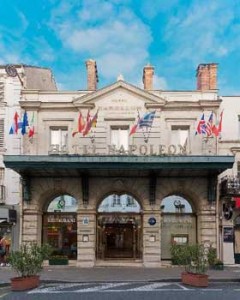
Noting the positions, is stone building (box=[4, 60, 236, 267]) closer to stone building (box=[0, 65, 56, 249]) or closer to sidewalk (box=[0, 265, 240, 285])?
stone building (box=[0, 65, 56, 249])

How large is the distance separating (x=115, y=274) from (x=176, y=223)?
6.52 meters

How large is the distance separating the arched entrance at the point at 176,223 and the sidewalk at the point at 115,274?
6.72 feet

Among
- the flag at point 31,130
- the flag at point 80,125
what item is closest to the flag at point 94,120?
the flag at point 80,125

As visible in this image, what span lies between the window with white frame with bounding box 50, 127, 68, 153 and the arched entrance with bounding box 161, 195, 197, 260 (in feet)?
20.2

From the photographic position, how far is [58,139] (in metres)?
28.0

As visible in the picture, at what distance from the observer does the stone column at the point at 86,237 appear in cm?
2655

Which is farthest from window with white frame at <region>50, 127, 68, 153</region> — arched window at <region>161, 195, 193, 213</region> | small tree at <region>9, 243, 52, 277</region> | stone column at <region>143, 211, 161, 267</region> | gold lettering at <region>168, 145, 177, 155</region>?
small tree at <region>9, 243, 52, 277</region>

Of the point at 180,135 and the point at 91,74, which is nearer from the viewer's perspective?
the point at 180,135

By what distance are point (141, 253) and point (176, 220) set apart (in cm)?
257

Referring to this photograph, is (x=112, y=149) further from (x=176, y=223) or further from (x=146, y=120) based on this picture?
(x=176, y=223)

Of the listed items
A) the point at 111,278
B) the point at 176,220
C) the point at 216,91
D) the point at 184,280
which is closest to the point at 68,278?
the point at 111,278

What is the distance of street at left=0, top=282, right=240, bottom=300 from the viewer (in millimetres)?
15266

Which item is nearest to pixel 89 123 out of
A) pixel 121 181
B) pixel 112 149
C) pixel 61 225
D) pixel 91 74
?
pixel 112 149

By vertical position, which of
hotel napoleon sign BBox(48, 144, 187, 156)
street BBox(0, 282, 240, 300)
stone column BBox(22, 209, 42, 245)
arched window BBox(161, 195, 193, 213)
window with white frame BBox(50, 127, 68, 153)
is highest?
window with white frame BBox(50, 127, 68, 153)
